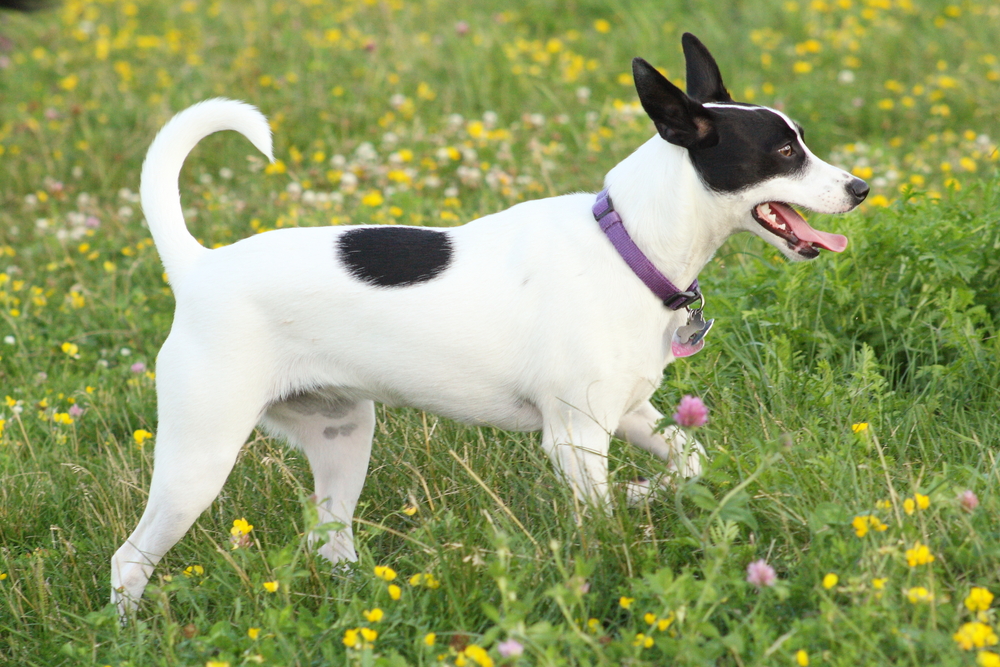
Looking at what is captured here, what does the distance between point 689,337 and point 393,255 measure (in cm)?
86

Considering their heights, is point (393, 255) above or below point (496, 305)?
above

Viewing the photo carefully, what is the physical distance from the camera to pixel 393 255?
2.93 meters

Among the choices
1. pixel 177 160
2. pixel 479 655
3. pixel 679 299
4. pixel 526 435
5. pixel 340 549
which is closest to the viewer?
pixel 479 655

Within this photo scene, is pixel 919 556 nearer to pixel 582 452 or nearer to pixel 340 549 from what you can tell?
pixel 582 452

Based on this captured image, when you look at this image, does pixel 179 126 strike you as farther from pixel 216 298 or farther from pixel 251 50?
pixel 251 50

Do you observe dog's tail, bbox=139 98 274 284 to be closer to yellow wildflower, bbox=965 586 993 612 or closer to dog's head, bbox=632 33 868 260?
dog's head, bbox=632 33 868 260

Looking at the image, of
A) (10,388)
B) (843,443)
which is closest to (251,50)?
(10,388)

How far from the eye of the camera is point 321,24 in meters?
7.95

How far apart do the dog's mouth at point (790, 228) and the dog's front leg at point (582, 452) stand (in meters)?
0.72

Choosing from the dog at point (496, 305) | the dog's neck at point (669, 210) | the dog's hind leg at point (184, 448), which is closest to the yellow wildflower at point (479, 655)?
the dog at point (496, 305)

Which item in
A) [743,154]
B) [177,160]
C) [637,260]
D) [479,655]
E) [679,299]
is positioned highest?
[177,160]

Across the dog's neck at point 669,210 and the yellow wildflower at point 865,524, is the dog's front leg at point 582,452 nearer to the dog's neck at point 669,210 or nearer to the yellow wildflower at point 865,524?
the dog's neck at point 669,210

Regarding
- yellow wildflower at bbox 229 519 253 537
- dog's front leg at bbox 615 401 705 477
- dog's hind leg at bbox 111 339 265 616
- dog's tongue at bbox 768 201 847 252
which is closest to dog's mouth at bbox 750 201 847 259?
dog's tongue at bbox 768 201 847 252

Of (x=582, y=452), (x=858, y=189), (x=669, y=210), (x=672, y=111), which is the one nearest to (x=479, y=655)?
(x=582, y=452)
